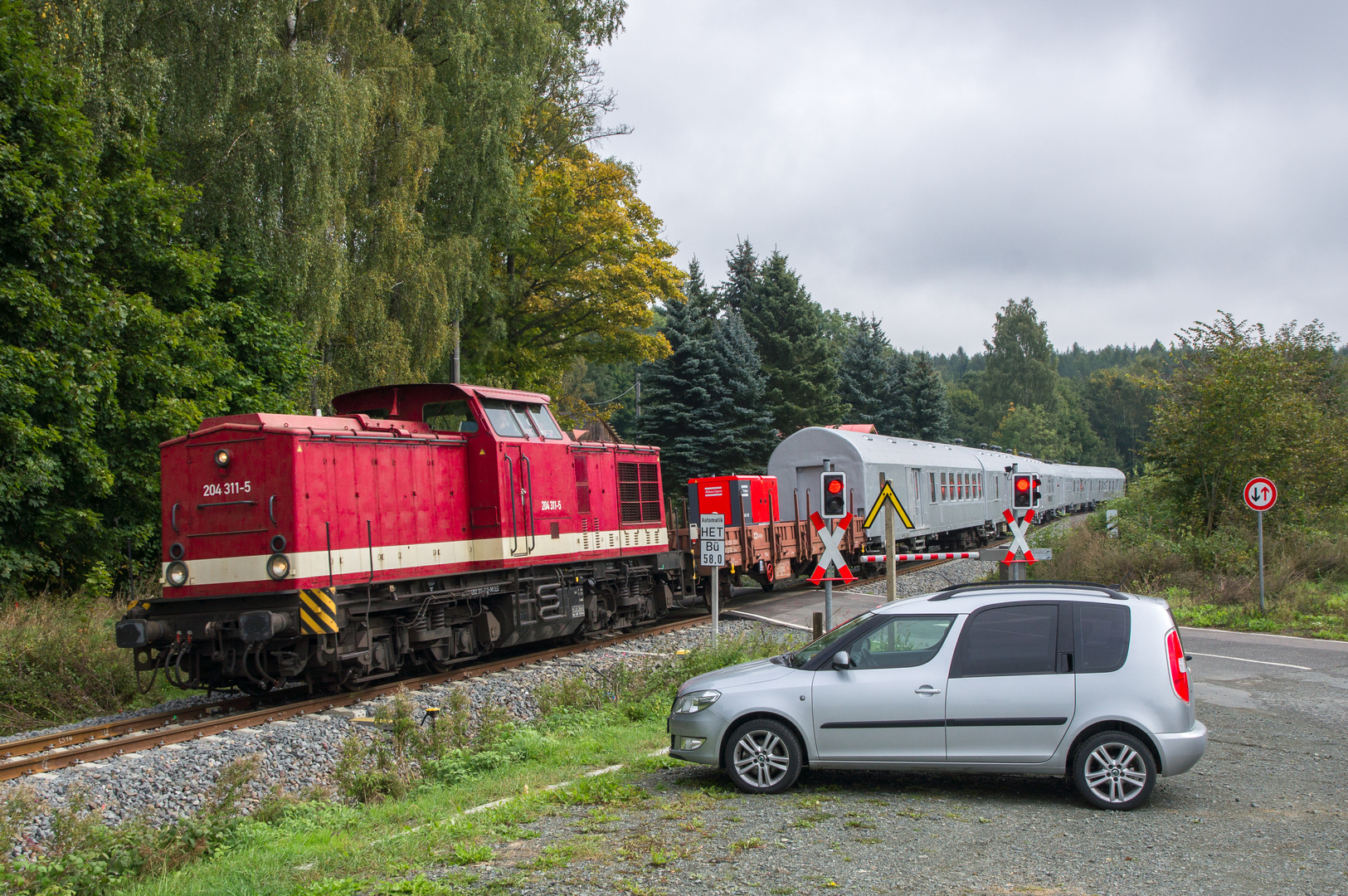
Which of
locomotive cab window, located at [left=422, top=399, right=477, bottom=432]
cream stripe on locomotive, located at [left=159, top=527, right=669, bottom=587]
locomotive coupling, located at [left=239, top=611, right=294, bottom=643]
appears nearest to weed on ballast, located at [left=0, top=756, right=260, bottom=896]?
locomotive coupling, located at [left=239, top=611, right=294, bottom=643]

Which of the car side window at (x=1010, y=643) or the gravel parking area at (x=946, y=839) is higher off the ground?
the car side window at (x=1010, y=643)

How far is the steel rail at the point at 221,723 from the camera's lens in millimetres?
8172

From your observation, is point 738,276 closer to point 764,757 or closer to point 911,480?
point 911,480

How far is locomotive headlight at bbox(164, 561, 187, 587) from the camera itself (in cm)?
1080

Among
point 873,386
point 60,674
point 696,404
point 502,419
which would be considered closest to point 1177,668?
point 502,419

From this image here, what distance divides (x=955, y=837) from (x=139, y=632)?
846 cm

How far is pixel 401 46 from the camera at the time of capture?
22141 mm

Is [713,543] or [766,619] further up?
[713,543]

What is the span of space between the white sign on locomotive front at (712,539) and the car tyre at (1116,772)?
6.87 metres

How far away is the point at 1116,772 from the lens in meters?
6.46

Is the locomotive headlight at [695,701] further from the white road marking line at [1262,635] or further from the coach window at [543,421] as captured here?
the white road marking line at [1262,635]

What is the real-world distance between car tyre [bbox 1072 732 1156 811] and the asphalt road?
116 mm

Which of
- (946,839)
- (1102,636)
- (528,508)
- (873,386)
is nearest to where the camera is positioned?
(946,839)

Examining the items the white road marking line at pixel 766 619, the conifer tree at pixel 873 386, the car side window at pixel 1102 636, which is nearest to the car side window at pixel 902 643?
the car side window at pixel 1102 636
